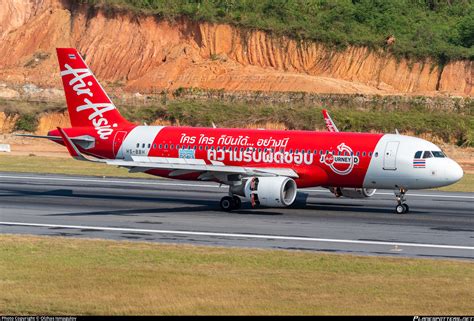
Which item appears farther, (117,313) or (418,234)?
(418,234)

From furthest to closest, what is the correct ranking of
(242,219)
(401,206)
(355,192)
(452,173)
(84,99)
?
1. (84,99)
2. (355,192)
3. (401,206)
4. (452,173)
5. (242,219)

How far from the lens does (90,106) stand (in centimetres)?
4684

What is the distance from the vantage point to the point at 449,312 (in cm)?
2052

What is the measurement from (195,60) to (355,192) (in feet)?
237

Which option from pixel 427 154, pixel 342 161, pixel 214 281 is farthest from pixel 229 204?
pixel 214 281

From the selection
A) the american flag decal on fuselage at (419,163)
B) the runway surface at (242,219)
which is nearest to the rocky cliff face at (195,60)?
the runway surface at (242,219)

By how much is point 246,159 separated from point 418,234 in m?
11.2

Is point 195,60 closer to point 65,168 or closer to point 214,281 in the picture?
point 65,168

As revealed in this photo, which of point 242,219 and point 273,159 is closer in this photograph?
point 242,219

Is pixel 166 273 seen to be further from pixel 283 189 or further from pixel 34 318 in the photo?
pixel 283 189

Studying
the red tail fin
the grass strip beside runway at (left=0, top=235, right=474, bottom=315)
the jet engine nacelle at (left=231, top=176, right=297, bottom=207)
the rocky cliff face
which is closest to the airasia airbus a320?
the jet engine nacelle at (left=231, top=176, right=297, bottom=207)

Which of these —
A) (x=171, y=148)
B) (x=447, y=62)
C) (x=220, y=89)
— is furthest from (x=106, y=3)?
(x=171, y=148)

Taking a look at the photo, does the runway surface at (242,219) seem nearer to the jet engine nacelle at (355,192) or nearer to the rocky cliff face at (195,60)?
the jet engine nacelle at (355,192)

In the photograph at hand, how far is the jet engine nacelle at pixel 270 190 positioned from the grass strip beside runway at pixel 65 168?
742 inches
